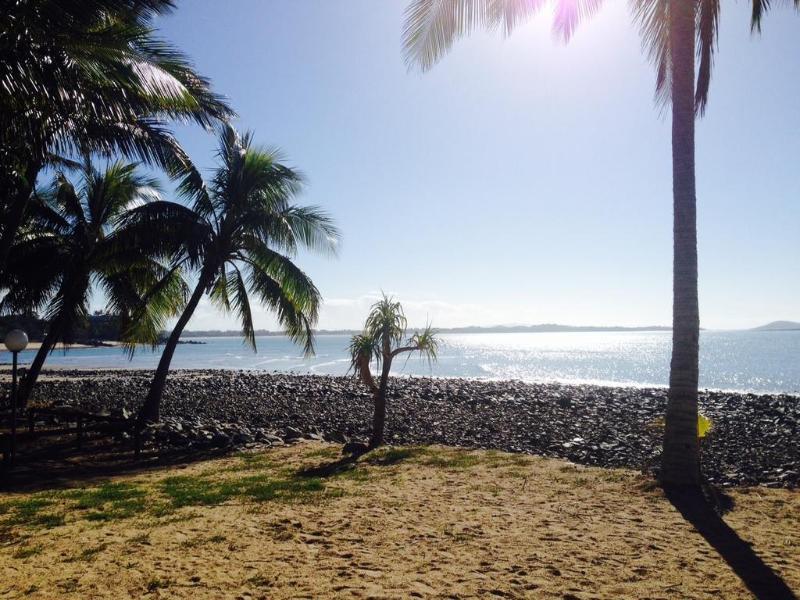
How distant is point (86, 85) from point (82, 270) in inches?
306

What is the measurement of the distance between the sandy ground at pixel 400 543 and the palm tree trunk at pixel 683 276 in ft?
2.14

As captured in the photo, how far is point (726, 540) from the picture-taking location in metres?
5.34

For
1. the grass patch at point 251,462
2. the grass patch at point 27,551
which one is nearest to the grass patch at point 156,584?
the grass patch at point 27,551

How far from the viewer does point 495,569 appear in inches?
183

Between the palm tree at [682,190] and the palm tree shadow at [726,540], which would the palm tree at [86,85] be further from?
the palm tree shadow at [726,540]

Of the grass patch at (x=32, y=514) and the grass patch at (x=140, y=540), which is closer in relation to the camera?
the grass patch at (x=140, y=540)

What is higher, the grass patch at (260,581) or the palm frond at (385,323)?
the palm frond at (385,323)

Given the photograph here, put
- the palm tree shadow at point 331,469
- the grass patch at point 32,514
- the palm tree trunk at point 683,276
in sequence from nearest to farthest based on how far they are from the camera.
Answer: the grass patch at point 32,514, the palm tree trunk at point 683,276, the palm tree shadow at point 331,469

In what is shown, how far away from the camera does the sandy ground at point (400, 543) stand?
4.29m

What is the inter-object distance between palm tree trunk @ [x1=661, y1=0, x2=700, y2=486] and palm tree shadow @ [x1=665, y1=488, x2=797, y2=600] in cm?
39

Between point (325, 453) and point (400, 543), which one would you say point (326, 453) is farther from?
point (400, 543)

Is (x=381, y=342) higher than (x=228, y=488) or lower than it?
higher

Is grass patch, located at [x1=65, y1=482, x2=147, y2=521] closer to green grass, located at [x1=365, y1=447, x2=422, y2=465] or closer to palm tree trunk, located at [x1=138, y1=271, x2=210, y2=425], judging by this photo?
green grass, located at [x1=365, y1=447, x2=422, y2=465]

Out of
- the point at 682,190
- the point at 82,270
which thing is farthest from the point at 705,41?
the point at 82,270
